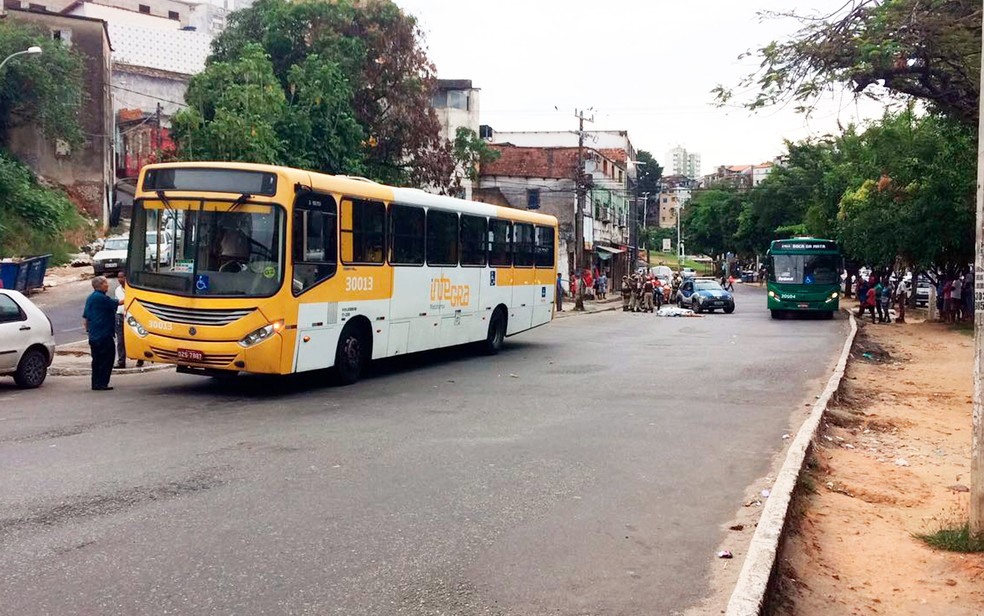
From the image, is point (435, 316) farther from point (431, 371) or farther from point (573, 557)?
point (573, 557)

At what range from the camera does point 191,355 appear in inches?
468

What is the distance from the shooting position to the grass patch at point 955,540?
20.7ft

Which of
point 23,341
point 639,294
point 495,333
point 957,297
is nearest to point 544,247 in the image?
point 495,333

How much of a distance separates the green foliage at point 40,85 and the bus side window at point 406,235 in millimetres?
31662

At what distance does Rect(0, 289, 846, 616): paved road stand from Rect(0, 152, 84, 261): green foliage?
26.7 metres

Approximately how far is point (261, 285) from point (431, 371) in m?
4.81

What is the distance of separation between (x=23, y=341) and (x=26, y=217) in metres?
28.9

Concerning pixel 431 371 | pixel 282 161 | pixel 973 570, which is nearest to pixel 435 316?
pixel 431 371

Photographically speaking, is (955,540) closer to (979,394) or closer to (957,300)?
(979,394)

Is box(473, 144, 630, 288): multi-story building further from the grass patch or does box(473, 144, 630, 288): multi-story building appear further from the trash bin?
the grass patch

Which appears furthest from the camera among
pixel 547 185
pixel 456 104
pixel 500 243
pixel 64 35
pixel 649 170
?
pixel 649 170

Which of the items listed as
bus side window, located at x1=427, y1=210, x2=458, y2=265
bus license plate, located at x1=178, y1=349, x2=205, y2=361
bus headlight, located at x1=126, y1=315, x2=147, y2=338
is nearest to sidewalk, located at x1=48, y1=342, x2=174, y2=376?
bus headlight, located at x1=126, y1=315, x2=147, y2=338

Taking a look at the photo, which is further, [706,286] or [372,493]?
[706,286]

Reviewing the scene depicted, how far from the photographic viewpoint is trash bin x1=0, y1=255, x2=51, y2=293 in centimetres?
2834
